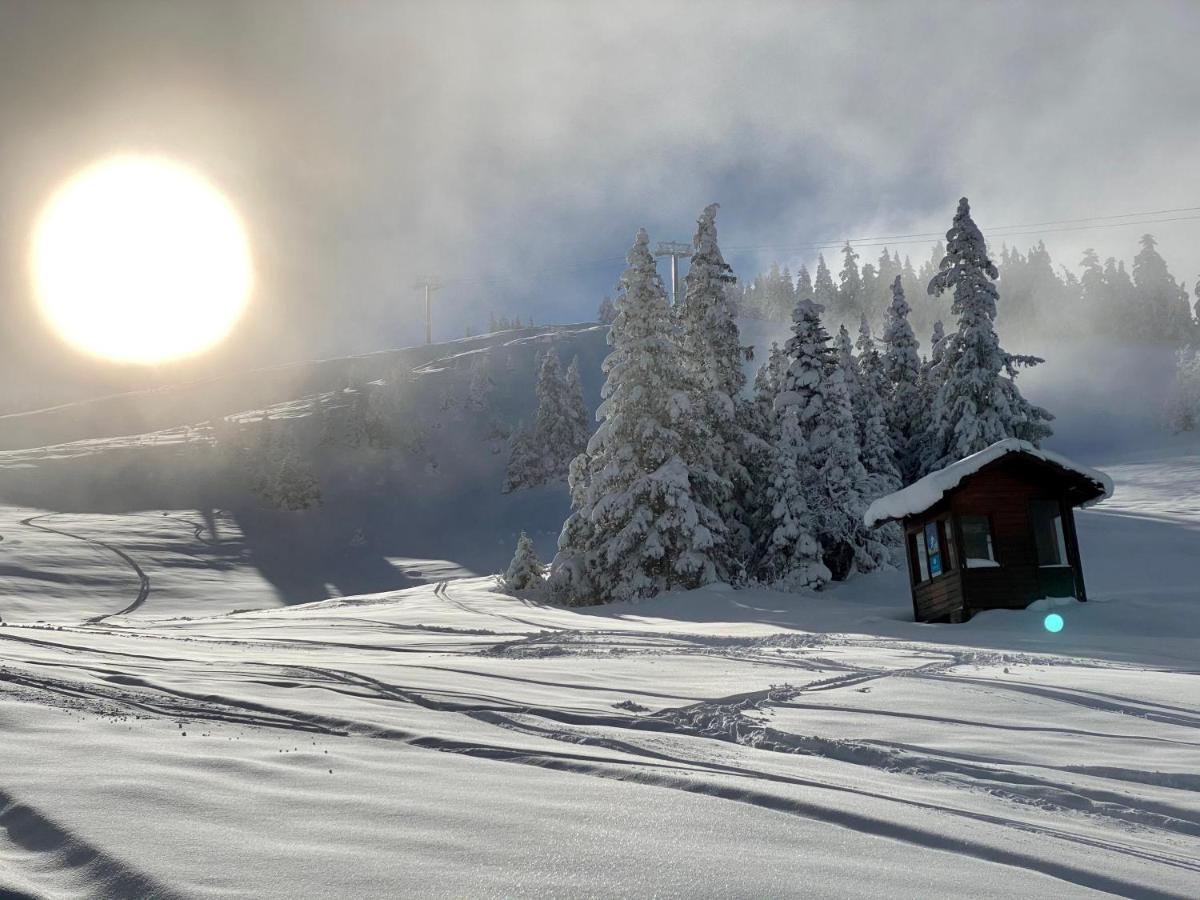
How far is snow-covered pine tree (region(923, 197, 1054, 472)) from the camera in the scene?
117ft

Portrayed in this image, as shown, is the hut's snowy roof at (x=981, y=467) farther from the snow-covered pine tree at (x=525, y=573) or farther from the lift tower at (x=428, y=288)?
the lift tower at (x=428, y=288)

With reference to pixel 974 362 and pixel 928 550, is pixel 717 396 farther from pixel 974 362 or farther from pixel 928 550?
pixel 974 362

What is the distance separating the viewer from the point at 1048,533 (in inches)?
903

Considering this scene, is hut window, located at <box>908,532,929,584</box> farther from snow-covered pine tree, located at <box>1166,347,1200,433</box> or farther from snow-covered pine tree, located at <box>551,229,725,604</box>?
snow-covered pine tree, located at <box>1166,347,1200,433</box>

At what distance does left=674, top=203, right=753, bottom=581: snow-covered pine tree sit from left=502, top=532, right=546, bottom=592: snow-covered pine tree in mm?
6950

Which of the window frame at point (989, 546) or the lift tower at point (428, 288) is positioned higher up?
the lift tower at point (428, 288)

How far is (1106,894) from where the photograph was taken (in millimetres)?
3572

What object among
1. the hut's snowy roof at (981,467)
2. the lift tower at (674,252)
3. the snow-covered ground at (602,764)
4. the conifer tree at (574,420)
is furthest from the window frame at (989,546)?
the lift tower at (674,252)

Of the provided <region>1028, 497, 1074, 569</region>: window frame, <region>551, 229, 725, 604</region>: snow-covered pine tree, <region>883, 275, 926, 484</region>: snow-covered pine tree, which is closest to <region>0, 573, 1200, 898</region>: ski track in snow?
<region>1028, 497, 1074, 569</region>: window frame

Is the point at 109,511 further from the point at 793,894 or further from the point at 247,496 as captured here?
the point at 793,894

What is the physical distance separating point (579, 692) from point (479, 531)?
65835 mm

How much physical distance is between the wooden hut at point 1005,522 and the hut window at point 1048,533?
0.03 meters

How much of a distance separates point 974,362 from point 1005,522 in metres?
15.6

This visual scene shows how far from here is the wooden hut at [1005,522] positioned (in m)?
21.8
